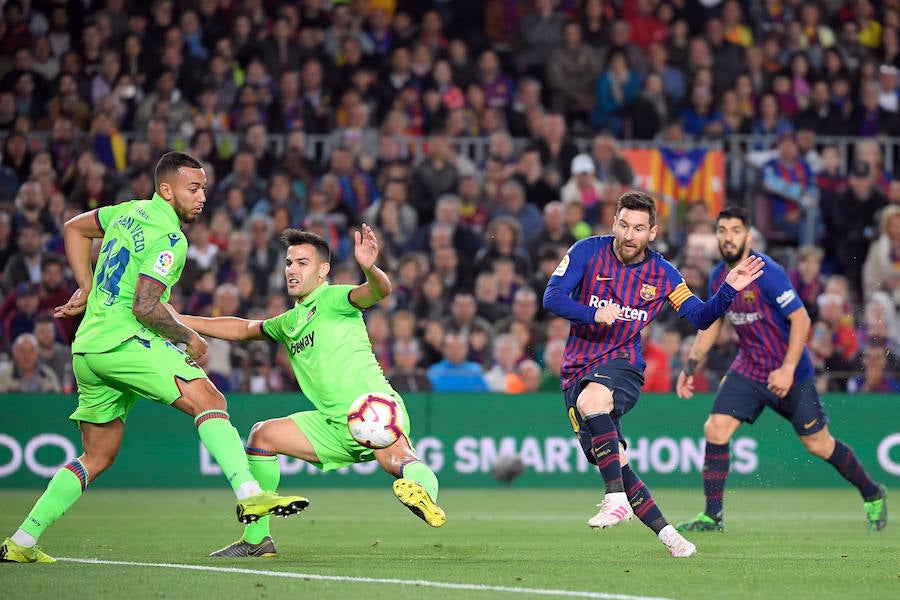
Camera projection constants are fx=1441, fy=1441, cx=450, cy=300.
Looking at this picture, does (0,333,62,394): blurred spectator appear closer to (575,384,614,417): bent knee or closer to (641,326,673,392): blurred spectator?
(641,326,673,392): blurred spectator

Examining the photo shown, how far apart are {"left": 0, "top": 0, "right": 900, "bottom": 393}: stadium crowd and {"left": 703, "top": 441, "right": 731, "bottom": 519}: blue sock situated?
489 cm

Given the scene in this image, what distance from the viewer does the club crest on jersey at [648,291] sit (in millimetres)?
9008

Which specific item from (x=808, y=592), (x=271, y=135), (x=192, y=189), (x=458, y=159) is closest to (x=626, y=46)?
(x=458, y=159)

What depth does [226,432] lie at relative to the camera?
791 centimetres

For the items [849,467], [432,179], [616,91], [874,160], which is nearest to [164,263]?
[849,467]

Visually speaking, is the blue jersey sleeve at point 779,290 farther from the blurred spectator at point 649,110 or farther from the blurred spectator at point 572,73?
the blurred spectator at point 572,73

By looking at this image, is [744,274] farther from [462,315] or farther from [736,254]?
[462,315]

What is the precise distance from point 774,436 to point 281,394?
548cm

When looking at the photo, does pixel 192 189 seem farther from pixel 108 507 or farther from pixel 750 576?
pixel 108 507

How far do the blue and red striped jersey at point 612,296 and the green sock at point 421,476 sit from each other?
125 centimetres

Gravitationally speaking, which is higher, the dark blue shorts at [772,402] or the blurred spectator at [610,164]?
the blurred spectator at [610,164]

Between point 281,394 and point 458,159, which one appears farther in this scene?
point 458,159

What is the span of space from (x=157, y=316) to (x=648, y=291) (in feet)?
10.0

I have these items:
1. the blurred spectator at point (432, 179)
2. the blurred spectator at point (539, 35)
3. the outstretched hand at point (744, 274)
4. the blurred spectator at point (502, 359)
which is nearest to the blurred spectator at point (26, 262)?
the blurred spectator at point (432, 179)
